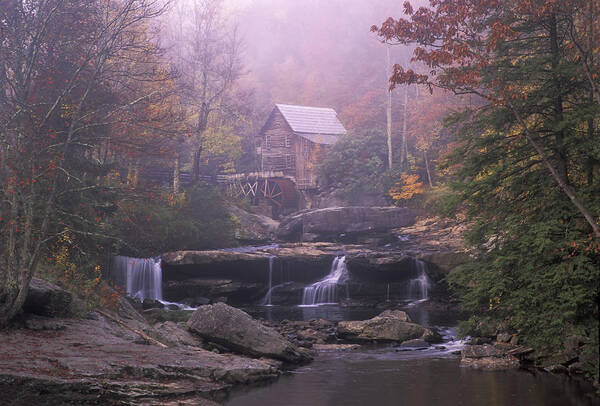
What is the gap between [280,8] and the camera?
84938 mm

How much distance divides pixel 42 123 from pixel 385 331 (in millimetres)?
9796

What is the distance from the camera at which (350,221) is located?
104ft

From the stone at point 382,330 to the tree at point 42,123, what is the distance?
7310mm

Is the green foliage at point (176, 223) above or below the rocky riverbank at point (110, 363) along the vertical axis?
above

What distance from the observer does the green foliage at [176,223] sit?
840 inches

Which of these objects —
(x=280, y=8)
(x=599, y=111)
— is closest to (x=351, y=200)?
(x=599, y=111)

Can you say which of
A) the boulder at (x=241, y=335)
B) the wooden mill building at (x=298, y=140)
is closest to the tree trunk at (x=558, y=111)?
the boulder at (x=241, y=335)

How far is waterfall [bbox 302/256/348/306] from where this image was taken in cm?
2214

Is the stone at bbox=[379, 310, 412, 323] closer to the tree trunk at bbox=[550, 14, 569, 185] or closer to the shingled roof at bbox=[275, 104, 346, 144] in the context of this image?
the tree trunk at bbox=[550, 14, 569, 185]

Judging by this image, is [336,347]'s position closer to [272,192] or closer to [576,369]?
[576,369]

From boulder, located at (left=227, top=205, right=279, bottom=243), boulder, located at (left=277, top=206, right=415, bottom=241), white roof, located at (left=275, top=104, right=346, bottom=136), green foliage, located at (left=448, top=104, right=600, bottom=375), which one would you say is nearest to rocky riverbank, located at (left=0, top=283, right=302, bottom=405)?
green foliage, located at (left=448, top=104, right=600, bottom=375)

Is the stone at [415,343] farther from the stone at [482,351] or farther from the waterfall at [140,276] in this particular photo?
the waterfall at [140,276]

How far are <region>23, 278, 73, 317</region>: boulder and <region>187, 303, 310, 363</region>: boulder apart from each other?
2.75m

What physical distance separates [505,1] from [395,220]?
73.7ft
